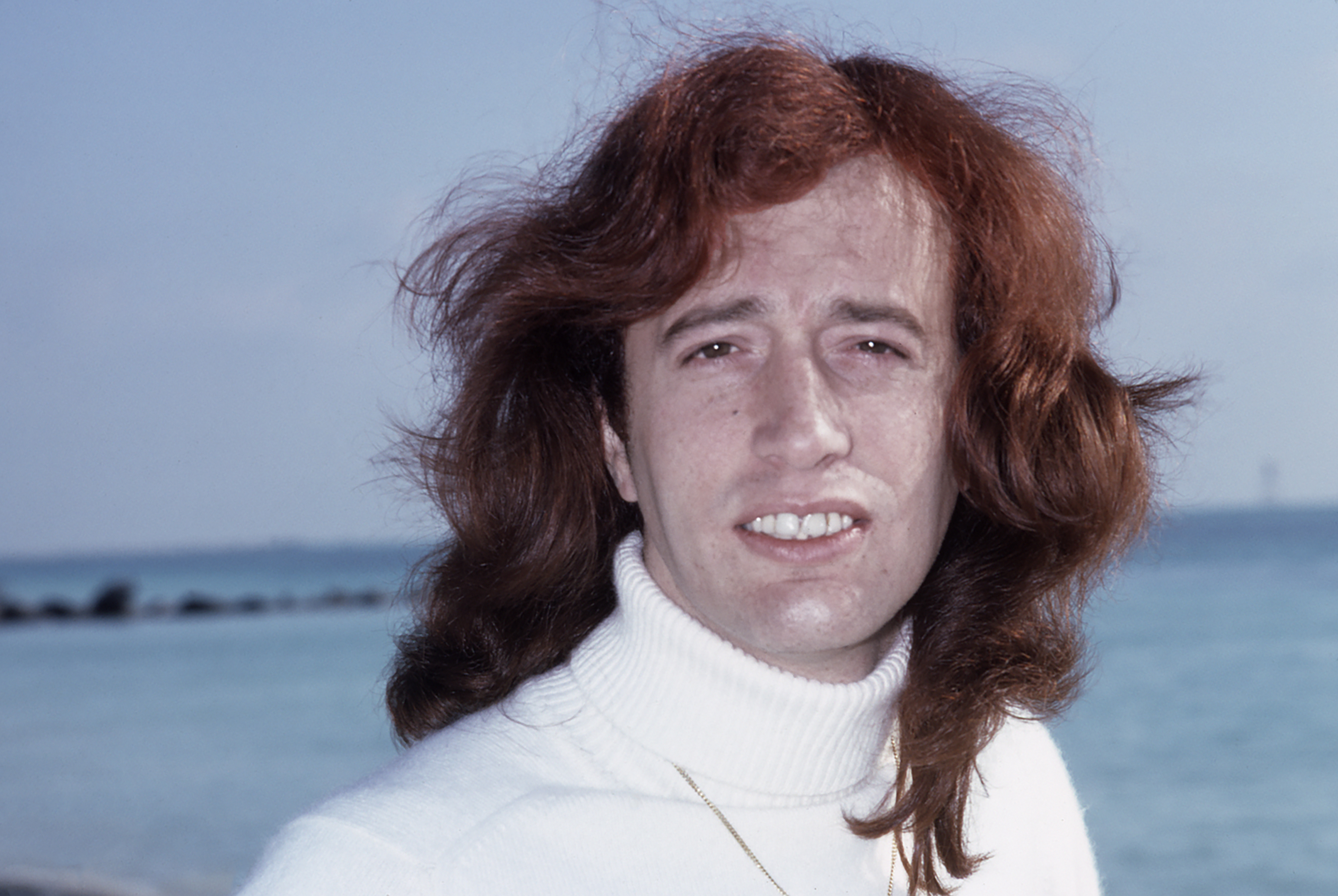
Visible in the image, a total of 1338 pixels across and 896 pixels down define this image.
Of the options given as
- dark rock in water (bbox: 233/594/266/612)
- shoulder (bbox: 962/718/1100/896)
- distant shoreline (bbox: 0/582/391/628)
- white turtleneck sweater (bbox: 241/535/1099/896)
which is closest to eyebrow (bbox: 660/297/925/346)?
white turtleneck sweater (bbox: 241/535/1099/896)

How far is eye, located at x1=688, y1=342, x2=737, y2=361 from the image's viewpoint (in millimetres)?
2121

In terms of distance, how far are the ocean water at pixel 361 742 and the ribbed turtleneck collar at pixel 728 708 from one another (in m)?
0.58

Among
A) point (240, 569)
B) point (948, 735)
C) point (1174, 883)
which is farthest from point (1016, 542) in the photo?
point (240, 569)

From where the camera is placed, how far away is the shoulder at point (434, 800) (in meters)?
1.78

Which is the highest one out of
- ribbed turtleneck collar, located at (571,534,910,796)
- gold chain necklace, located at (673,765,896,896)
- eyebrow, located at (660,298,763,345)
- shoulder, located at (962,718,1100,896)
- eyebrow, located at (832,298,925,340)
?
eyebrow, located at (832,298,925,340)

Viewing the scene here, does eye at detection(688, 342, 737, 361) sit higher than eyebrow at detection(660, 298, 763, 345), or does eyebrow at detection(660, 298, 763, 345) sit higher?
eyebrow at detection(660, 298, 763, 345)

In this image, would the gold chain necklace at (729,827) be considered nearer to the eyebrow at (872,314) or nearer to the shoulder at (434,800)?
the shoulder at (434,800)

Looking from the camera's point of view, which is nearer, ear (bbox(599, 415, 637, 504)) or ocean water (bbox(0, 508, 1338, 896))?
ear (bbox(599, 415, 637, 504))

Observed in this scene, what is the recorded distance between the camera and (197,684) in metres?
17.8

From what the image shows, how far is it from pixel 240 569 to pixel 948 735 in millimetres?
55013

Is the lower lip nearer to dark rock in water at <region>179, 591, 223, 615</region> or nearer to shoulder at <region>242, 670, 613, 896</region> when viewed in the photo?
shoulder at <region>242, 670, 613, 896</region>

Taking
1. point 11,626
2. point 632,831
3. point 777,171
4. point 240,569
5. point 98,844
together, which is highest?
point 777,171

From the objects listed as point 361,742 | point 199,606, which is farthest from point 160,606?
point 361,742

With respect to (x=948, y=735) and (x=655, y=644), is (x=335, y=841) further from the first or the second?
(x=948, y=735)
